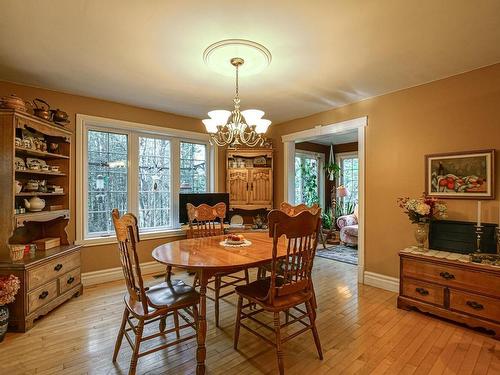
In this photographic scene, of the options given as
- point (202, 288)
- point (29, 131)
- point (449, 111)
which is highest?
point (449, 111)

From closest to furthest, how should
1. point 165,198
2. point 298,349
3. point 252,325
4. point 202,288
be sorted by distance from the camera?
1. point 202,288
2. point 298,349
3. point 252,325
4. point 165,198

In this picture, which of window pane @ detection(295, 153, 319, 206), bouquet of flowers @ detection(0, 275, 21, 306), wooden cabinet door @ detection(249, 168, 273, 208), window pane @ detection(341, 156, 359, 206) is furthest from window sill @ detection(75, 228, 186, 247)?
window pane @ detection(341, 156, 359, 206)

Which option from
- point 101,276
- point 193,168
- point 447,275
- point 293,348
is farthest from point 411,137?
point 101,276

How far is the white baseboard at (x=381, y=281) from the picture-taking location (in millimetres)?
3295

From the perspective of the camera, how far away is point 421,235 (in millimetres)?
2857

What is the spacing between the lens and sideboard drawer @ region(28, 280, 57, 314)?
8.00 feet

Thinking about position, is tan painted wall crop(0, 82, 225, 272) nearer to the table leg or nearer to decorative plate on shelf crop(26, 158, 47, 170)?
decorative plate on shelf crop(26, 158, 47, 170)

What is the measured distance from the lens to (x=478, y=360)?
198 cm

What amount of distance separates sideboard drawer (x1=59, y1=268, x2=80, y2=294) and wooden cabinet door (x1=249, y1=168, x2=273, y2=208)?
2.71 metres

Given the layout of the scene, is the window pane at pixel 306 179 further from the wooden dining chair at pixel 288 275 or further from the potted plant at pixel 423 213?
the wooden dining chair at pixel 288 275

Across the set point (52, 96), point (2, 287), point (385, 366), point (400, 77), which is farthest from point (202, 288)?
point (52, 96)

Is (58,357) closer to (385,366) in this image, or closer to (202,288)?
(202,288)

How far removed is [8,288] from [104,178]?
1.83m

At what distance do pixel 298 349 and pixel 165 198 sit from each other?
305 cm
